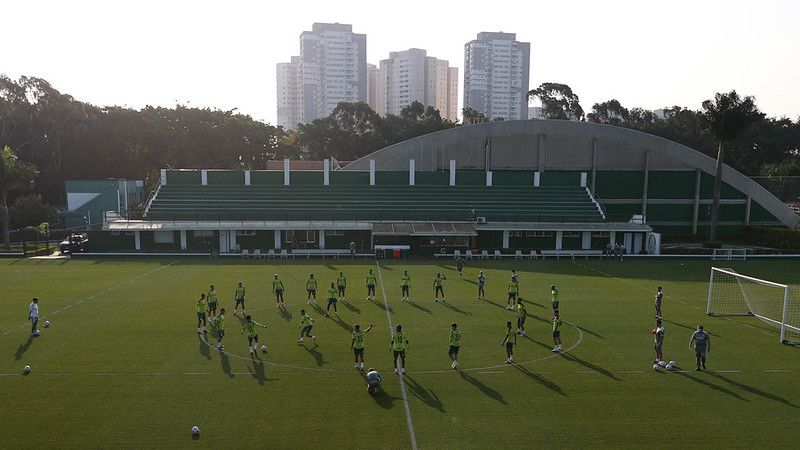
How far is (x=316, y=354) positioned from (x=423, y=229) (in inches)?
1058

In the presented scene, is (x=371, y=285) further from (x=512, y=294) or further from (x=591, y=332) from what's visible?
(x=591, y=332)

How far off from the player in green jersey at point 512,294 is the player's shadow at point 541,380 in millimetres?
8025

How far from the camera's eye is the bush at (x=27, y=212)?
178ft

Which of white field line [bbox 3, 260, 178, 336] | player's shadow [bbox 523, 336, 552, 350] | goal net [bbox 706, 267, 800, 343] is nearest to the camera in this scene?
player's shadow [bbox 523, 336, 552, 350]

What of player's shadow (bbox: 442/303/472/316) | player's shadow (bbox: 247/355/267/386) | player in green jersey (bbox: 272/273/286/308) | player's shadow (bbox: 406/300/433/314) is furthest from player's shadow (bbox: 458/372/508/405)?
player in green jersey (bbox: 272/273/286/308)

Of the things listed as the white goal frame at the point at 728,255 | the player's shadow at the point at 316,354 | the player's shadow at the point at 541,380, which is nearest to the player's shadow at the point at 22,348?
the player's shadow at the point at 316,354

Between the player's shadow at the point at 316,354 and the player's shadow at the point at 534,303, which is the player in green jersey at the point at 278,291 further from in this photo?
the player's shadow at the point at 534,303

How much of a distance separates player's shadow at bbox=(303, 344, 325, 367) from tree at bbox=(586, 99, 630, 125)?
92410 mm

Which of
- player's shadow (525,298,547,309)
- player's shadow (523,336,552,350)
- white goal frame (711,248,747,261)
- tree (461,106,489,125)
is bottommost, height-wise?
player's shadow (523,336,552,350)

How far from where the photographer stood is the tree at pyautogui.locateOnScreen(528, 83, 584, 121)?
348ft

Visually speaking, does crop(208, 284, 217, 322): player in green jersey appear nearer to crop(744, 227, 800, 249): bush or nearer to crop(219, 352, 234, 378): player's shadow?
crop(219, 352, 234, 378): player's shadow

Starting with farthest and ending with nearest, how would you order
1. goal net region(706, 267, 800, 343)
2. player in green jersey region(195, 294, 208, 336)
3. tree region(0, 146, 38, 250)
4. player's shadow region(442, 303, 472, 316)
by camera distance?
tree region(0, 146, 38, 250) < player's shadow region(442, 303, 472, 316) < goal net region(706, 267, 800, 343) < player in green jersey region(195, 294, 208, 336)

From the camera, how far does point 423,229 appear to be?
1809 inches

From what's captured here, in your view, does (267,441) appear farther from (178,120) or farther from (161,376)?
(178,120)
